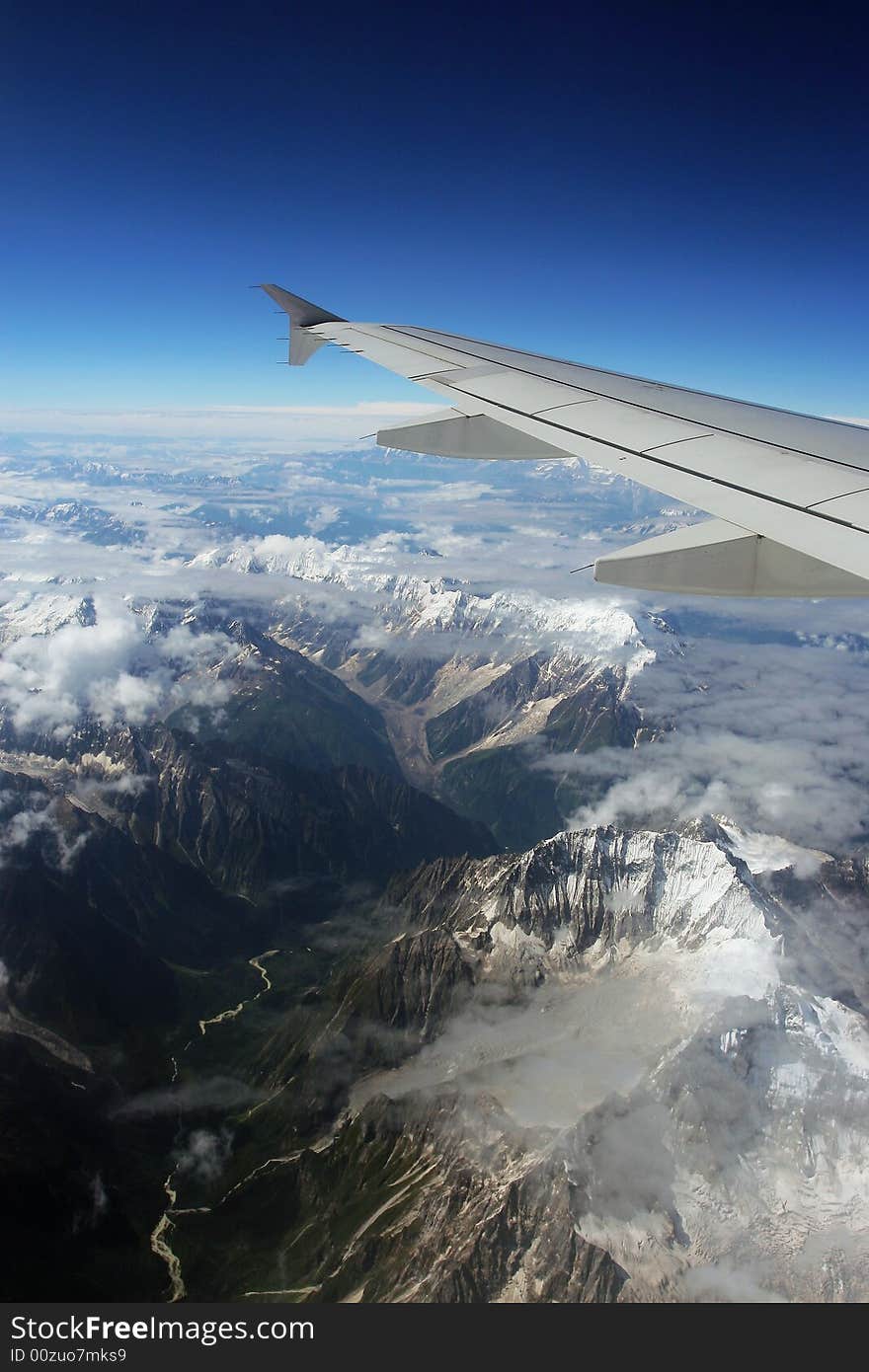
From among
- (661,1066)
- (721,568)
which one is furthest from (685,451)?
(661,1066)

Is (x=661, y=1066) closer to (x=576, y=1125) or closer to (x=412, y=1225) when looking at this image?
(x=576, y=1125)

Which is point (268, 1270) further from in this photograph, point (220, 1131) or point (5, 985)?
point (5, 985)

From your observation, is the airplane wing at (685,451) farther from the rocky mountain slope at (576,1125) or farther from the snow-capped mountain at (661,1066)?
the snow-capped mountain at (661,1066)

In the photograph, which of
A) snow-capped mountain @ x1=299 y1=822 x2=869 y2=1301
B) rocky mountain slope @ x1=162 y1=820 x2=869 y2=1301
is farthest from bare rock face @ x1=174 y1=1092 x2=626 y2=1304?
snow-capped mountain @ x1=299 y1=822 x2=869 y2=1301

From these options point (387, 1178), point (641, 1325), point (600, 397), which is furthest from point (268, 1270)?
point (600, 397)

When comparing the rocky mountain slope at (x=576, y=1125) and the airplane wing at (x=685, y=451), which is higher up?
the airplane wing at (x=685, y=451)

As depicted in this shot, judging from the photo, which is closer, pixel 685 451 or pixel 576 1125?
pixel 685 451

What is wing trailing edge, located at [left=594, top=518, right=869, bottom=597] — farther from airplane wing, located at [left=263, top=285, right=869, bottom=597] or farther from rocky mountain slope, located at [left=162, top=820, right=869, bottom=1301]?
rocky mountain slope, located at [left=162, top=820, right=869, bottom=1301]

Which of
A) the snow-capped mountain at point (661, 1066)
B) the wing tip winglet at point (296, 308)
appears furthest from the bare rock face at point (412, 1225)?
the wing tip winglet at point (296, 308)
